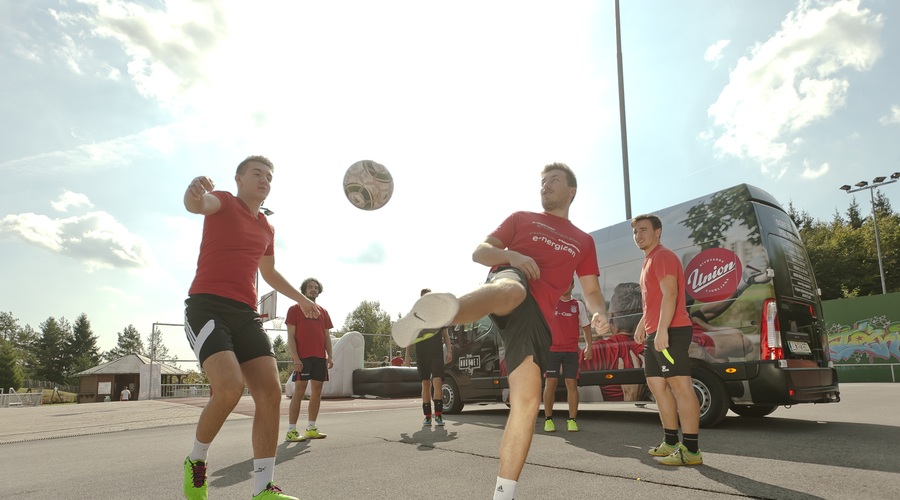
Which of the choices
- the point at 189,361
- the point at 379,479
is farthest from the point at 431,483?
the point at 189,361

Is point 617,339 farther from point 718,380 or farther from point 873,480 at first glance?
point 873,480

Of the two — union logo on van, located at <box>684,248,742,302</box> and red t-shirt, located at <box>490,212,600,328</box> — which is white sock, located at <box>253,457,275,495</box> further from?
union logo on van, located at <box>684,248,742,302</box>

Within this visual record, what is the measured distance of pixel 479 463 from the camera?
4492 mm

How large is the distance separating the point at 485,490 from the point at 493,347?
18.9 feet

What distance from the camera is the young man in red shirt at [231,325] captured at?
2963 mm

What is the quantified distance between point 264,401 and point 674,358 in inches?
120

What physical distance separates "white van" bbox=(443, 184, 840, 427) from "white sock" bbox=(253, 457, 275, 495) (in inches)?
208

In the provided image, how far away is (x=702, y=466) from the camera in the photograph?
13.6ft

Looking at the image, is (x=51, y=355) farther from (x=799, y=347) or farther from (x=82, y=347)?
(x=799, y=347)

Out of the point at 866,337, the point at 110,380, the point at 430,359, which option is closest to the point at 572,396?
the point at 430,359

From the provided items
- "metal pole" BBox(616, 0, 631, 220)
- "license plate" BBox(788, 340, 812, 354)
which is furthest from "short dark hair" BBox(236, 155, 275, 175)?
"metal pole" BBox(616, 0, 631, 220)

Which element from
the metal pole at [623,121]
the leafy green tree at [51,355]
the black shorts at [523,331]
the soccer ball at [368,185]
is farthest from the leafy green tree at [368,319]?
the black shorts at [523,331]

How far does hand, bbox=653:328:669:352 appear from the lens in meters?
4.25

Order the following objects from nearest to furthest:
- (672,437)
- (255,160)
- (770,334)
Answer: (255,160) → (672,437) → (770,334)
